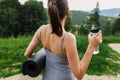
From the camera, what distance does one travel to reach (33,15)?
51719 mm

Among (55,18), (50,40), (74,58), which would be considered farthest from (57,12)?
(74,58)

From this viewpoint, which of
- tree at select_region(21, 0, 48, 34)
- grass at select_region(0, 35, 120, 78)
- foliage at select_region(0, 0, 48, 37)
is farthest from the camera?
tree at select_region(21, 0, 48, 34)

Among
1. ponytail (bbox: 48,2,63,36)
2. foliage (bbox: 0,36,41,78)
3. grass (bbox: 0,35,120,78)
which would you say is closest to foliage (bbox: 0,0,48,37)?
foliage (bbox: 0,36,41,78)

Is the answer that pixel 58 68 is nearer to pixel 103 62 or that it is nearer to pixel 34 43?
pixel 34 43

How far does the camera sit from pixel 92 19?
4072cm

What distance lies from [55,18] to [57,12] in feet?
0.17

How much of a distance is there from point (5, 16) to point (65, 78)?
49632mm

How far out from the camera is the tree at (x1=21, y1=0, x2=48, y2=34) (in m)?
47.9

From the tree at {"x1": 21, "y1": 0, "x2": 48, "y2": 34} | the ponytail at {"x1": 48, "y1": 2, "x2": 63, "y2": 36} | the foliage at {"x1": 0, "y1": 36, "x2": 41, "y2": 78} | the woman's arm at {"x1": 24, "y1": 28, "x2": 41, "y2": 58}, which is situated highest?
the ponytail at {"x1": 48, "y1": 2, "x2": 63, "y2": 36}

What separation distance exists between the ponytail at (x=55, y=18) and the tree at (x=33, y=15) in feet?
142

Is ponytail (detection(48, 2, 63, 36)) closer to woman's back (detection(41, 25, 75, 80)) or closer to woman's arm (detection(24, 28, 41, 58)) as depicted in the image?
woman's back (detection(41, 25, 75, 80))

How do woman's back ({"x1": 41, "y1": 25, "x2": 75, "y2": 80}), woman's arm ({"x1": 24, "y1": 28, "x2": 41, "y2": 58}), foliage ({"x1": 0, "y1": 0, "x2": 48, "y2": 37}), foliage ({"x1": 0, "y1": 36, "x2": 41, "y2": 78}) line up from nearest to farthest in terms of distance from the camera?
woman's back ({"x1": 41, "y1": 25, "x2": 75, "y2": 80}) < woman's arm ({"x1": 24, "y1": 28, "x2": 41, "y2": 58}) < foliage ({"x1": 0, "y1": 36, "x2": 41, "y2": 78}) < foliage ({"x1": 0, "y1": 0, "x2": 48, "y2": 37})

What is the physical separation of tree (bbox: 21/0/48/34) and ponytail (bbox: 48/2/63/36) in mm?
43324

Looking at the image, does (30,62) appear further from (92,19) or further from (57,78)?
(92,19)
